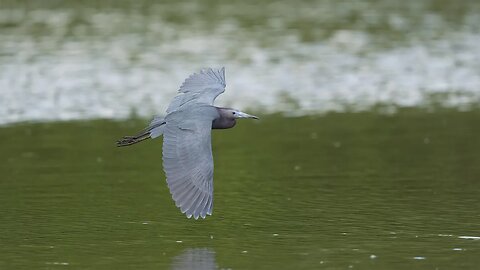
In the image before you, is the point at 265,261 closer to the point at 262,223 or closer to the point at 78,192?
the point at 262,223

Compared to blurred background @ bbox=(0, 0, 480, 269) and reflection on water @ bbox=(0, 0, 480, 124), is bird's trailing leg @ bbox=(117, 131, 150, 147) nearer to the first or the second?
blurred background @ bbox=(0, 0, 480, 269)

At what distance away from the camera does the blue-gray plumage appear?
29.2 feet

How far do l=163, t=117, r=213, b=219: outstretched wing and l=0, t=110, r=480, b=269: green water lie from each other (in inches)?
16.5

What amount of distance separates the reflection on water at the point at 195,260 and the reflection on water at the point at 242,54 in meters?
8.12

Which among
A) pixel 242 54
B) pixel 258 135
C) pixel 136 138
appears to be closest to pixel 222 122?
pixel 136 138

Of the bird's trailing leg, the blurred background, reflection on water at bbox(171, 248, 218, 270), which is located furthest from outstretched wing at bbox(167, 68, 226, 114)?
reflection on water at bbox(171, 248, 218, 270)

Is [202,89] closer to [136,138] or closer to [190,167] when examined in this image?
[136,138]

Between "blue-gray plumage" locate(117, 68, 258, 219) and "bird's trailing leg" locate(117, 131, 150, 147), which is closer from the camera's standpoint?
"blue-gray plumage" locate(117, 68, 258, 219)

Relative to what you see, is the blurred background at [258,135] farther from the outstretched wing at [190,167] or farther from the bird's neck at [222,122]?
the bird's neck at [222,122]

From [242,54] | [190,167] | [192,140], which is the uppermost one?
[242,54]

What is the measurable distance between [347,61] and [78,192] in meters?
10.7

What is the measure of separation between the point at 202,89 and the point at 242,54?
40.9 feet

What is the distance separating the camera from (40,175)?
503 inches

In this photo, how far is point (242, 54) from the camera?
75.0ft
